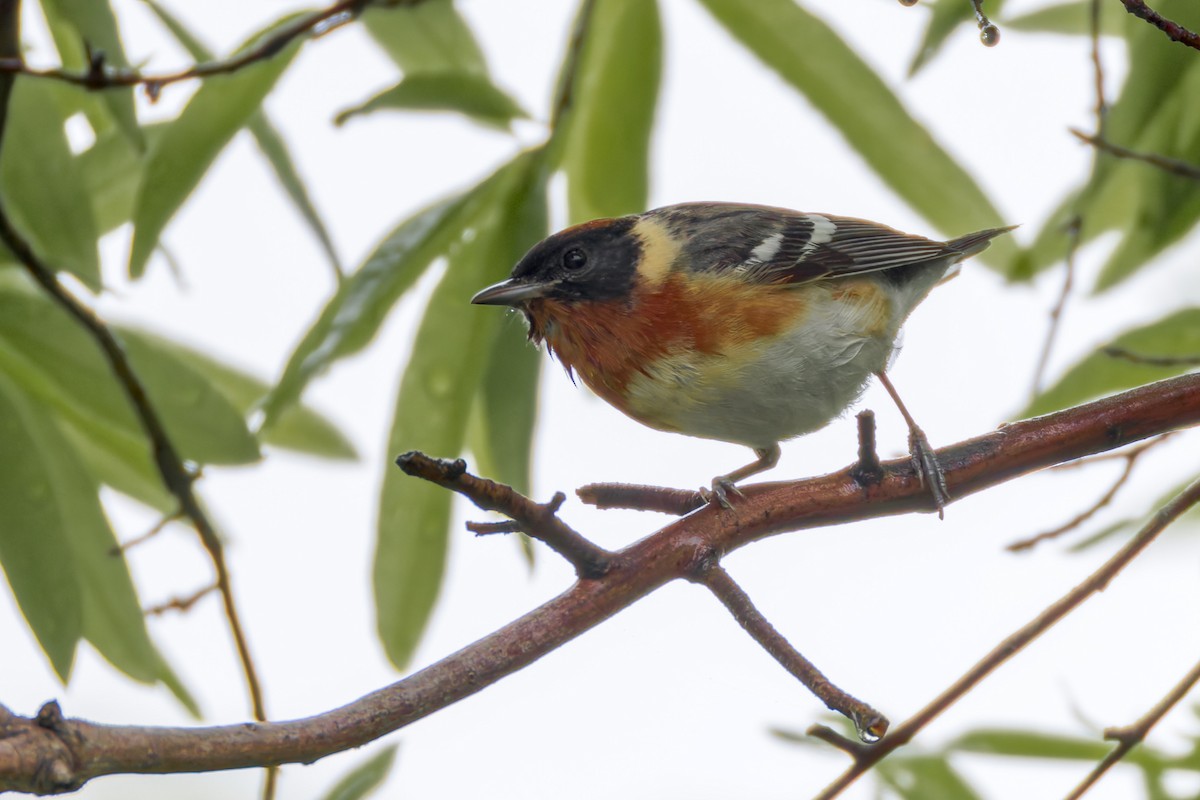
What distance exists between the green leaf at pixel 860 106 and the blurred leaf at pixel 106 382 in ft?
4.43

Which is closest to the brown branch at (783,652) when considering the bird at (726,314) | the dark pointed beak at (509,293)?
the bird at (726,314)

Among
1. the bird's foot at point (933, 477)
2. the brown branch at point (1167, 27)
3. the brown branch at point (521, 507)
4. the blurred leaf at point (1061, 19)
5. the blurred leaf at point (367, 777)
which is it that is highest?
the blurred leaf at point (1061, 19)

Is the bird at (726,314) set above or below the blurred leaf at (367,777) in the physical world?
above

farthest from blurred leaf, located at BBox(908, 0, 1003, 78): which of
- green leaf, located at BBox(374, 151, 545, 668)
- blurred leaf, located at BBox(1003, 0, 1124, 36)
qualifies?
green leaf, located at BBox(374, 151, 545, 668)

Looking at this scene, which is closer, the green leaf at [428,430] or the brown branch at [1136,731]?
the brown branch at [1136,731]

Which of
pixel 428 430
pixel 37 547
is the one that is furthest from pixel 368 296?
pixel 37 547

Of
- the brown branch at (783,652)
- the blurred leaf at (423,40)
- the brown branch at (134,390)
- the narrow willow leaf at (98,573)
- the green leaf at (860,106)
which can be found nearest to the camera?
the brown branch at (783,652)

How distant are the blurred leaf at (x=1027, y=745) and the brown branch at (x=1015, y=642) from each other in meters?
0.81

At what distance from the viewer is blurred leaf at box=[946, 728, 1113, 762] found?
8.26 feet

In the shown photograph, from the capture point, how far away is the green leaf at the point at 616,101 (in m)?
2.81

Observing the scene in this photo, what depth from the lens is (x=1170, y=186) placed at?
251 cm

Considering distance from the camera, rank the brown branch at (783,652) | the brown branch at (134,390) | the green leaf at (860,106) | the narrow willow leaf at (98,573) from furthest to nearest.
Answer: the green leaf at (860,106), the narrow willow leaf at (98,573), the brown branch at (134,390), the brown branch at (783,652)

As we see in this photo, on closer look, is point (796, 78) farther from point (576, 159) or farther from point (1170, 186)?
point (1170, 186)

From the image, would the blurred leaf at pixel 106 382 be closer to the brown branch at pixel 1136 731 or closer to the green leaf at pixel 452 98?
the green leaf at pixel 452 98
